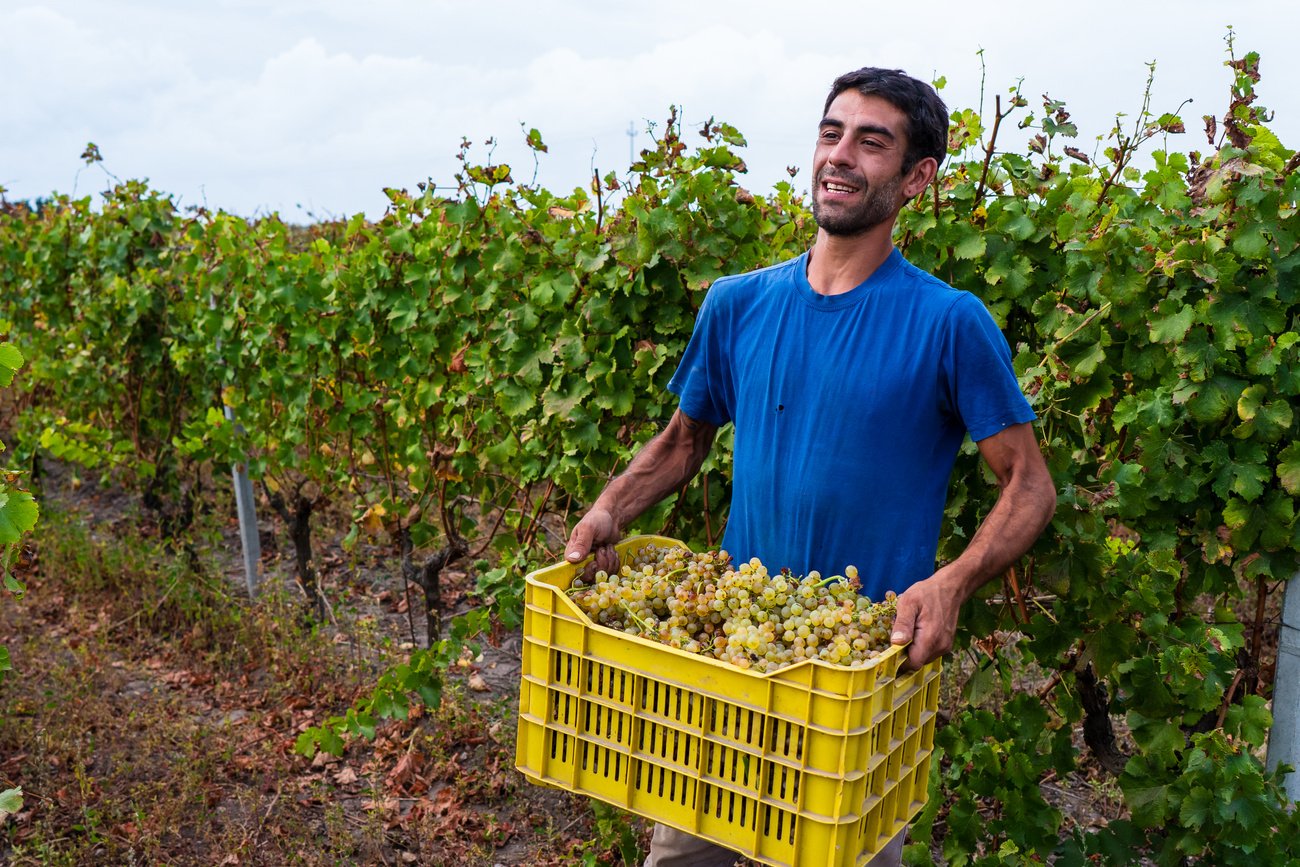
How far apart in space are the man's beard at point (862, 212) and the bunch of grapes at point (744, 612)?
2.19 feet

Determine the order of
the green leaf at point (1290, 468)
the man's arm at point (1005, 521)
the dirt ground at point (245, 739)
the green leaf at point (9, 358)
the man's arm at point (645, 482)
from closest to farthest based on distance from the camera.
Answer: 1. the man's arm at point (1005, 521)
2. the green leaf at point (9, 358)
3. the man's arm at point (645, 482)
4. the green leaf at point (1290, 468)
5. the dirt ground at point (245, 739)

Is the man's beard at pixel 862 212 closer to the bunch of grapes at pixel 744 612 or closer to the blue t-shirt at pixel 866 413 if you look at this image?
the blue t-shirt at pixel 866 413

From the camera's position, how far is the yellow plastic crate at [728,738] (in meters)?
1.76

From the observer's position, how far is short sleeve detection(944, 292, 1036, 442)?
2090mm

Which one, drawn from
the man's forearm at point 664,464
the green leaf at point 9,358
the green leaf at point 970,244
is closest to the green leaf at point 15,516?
the green leaf at point 9,358

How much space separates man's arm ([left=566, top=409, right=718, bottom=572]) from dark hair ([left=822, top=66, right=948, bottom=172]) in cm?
75

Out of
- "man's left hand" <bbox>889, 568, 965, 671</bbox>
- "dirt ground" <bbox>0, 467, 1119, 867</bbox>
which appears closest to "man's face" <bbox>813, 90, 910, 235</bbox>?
"man's left hand" <bbox>889, 568, 965, 671</bbox>

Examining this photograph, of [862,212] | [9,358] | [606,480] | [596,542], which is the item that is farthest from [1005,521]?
[9,358]

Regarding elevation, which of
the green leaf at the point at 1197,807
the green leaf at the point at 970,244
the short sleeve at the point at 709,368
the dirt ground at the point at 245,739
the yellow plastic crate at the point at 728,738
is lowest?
the dirt ground at the point at 245,739

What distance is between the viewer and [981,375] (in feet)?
6.86

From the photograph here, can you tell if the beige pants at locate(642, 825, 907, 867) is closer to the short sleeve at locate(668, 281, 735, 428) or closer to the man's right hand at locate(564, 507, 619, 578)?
the man's right hand at locate(564, 507, 619, 578)

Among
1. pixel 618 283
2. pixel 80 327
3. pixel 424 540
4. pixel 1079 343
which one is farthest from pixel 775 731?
pixel 80 327

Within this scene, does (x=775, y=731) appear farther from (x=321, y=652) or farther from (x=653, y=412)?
(x=321, y=652)

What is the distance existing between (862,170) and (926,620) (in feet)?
2.90
